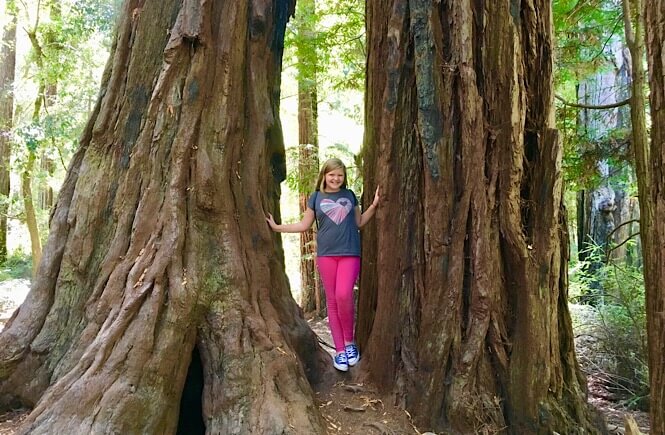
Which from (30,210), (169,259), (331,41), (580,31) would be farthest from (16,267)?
(580,31)

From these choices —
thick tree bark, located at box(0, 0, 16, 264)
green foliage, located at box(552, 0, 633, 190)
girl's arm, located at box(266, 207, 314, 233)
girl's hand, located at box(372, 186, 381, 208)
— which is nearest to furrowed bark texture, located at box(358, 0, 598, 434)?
girl's hand, located at box(372, 186, 381, 208)

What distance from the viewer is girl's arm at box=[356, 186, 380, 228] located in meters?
4.38

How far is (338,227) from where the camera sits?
4.61 m

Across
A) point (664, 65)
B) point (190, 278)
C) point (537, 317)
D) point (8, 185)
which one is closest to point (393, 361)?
point (537, 317)

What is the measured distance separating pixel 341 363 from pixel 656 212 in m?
2.72

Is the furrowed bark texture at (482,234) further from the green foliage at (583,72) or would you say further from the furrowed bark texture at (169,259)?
the green foliage at (583,72)

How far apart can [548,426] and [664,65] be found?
259cm

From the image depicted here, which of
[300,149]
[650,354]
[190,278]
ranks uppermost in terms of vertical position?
[300,149]

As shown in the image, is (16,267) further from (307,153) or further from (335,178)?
(335,178)

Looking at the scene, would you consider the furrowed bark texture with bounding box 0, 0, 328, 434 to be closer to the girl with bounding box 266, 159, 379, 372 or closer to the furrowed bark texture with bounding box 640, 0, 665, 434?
the girl with bounding box 266, 159, 379, 372

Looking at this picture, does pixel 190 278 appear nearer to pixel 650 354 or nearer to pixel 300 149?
pixel 650 354

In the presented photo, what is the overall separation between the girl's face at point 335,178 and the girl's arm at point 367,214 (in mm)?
276

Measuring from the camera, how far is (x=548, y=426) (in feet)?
12.8

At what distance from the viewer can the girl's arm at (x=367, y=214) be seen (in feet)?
14.4
